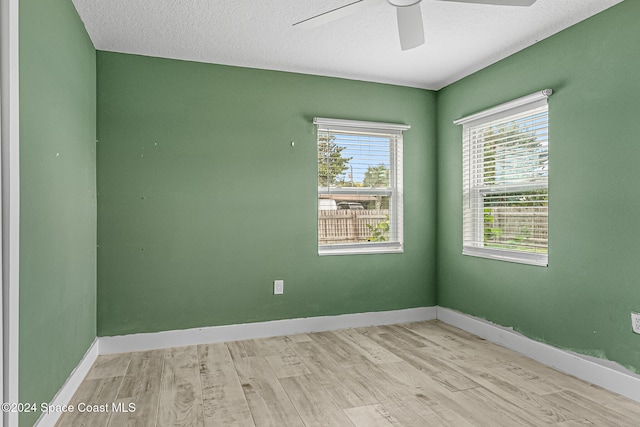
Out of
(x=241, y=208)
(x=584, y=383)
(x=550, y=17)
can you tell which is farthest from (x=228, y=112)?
(x=584, y=383)

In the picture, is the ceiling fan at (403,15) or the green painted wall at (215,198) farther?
the green painted wall at (215,198)

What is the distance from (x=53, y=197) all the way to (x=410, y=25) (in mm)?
2090

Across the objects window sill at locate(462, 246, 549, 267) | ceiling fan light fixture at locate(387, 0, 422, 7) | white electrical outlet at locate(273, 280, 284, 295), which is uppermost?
ceiling fan light fixture at locate(387, 0, 422, 7)

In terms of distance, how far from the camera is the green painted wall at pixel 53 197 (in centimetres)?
177

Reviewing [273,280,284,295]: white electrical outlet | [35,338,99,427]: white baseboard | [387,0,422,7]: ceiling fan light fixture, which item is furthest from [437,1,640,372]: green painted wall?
[35,338,99,427]: white baseboard

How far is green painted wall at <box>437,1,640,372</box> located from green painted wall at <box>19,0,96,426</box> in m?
3.06

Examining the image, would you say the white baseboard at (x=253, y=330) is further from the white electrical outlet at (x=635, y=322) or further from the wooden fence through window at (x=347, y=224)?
the white electrical outlet at (x=635, y=322)

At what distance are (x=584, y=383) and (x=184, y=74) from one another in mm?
3595

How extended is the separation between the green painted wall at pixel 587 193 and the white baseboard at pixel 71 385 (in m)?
3.04

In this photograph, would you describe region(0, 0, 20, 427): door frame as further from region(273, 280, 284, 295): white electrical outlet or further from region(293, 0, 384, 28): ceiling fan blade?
region(273, 280, 284, 295): white electrical outlet

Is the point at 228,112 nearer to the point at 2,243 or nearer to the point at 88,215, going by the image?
the point at 88,215

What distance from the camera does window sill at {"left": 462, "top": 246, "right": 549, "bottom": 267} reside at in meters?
3.04

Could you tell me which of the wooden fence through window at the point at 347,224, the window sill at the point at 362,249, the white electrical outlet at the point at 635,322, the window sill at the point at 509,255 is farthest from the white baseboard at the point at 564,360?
the wooden fence through window at the point at 347,224

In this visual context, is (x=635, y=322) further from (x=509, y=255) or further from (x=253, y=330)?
(x=253, y=330)
